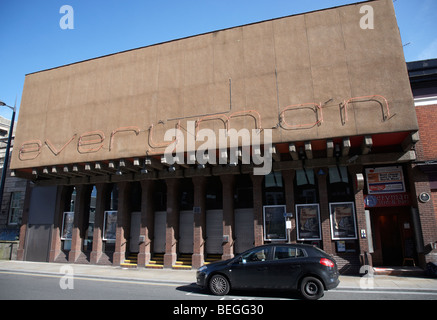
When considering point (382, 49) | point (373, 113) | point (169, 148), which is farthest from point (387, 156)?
point (169, 148)

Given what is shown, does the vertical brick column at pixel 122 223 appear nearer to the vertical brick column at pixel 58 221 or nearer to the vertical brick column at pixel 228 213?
the vertical brick column at pixel 58 221

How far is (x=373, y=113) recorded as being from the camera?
12625 mm

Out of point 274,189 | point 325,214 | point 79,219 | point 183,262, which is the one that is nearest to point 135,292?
point 183,262

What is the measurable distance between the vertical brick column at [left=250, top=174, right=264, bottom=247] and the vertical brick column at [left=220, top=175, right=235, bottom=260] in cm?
129

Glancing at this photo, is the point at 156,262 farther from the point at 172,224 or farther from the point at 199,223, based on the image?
the point at 199,223

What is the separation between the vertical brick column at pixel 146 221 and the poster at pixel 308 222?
28.5 feet

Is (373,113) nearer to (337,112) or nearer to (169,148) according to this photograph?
(337,112)

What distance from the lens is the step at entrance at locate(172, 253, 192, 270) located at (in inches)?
627

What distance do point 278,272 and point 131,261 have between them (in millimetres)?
11595

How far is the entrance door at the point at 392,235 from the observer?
47.6ft

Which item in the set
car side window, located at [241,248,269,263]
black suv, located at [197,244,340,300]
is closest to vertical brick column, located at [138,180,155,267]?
black suv, located at [197,244,340,300]

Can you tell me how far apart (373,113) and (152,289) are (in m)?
11.6

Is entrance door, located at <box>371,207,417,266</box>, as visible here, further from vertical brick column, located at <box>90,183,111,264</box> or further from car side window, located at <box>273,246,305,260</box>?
vertical brick column, located at <box>90,183,111,264</box>

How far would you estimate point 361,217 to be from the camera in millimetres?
13953
